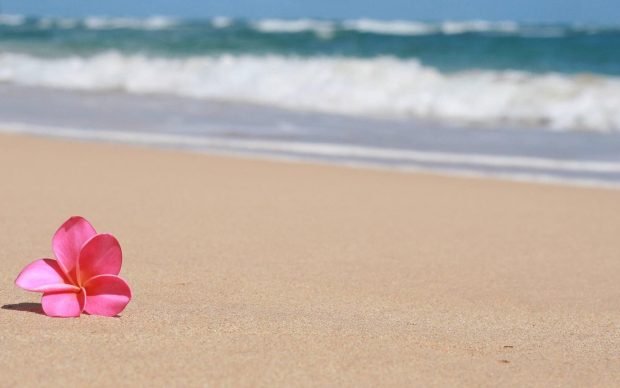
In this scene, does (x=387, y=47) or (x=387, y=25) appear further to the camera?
(x=387, y=25)

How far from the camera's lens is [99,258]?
6.48ft

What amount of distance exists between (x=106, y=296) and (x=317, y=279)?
872 millimetres

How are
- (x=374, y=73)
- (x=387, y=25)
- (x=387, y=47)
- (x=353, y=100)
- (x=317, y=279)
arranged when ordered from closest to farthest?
(x=317, y=279)
(x=353, y=100)
(x=374, y=73)
(x=387, y=47)
(x=387, y=25)

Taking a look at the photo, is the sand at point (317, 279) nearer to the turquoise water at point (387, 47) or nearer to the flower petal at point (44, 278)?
the flower petal at point (44, 278)

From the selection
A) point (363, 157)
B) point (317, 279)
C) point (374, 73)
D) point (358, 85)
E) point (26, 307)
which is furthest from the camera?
point (374, 73)

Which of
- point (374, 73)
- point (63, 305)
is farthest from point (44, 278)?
point (374, 73)

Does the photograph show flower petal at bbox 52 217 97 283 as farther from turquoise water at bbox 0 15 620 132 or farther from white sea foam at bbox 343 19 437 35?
white sea foam at bbox 343 19 437 35

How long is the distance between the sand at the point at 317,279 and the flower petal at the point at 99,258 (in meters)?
0.10

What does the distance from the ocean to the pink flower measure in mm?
4283

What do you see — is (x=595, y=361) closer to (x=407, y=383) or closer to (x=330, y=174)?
(x=407, y=383)

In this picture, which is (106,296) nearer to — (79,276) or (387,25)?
(79,276)

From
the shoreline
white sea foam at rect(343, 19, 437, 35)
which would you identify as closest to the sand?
the shoreline

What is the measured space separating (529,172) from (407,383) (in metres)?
4.61

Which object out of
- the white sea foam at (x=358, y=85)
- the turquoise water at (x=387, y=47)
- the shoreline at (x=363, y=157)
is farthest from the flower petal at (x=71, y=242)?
the turquoise water at (x=387, y=47)
